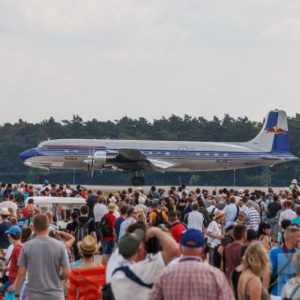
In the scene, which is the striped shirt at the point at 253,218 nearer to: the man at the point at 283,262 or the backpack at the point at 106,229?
the backpack at the point at 106,229

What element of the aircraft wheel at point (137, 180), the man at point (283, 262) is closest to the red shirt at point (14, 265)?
the man at point (283, 262)

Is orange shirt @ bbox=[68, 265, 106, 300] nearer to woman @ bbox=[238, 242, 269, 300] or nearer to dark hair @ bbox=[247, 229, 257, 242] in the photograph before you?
woman @ bbox=[238, 242, 269, 300]

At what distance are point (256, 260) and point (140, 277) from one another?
1331mm

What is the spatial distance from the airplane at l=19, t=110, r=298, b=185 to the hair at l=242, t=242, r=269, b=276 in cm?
4501

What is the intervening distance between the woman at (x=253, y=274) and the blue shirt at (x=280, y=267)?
0.76 metres

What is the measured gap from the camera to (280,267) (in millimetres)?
9469

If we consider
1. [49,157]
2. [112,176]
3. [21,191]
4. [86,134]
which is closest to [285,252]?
[21,191]

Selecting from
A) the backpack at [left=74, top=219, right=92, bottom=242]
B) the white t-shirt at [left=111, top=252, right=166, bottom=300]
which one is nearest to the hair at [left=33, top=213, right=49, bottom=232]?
the white t-shirt at [left=111, top=252, right=166, bottom=300]

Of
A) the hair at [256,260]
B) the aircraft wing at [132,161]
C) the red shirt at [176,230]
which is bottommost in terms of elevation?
the aircraft wing at [132,161]

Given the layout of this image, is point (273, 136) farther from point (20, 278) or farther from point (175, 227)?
point (20, 278)

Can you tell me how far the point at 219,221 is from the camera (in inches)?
631

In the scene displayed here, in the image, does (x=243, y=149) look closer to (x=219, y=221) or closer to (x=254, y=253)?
(x=219, y=221)

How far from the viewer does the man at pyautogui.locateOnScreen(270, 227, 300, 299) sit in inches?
366

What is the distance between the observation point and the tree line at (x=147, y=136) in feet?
308
